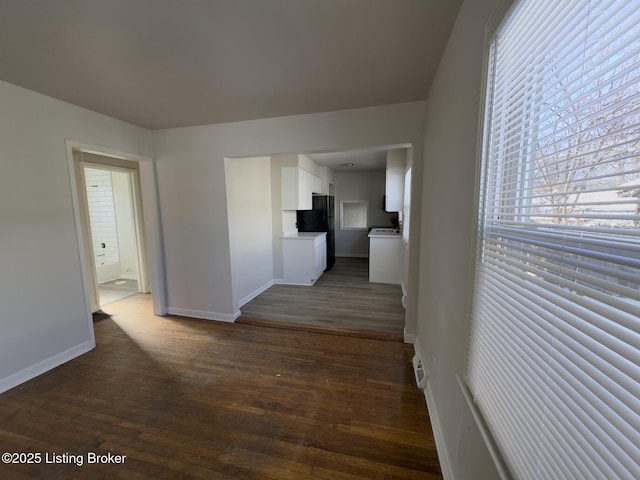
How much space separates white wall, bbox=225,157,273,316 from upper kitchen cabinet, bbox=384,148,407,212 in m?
2.32

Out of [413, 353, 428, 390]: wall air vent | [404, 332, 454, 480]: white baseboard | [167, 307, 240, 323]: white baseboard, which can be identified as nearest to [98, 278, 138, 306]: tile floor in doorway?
[167, 307, 240, 323]: white baseboard

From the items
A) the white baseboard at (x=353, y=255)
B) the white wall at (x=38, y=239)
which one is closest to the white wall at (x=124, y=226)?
the white wall at (x=38, y=239)

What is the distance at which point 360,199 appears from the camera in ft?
23.7

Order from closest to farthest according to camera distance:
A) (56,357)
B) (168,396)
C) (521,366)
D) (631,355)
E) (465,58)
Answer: (631,355), (521,366), (465,58), (168,396), (56,357)

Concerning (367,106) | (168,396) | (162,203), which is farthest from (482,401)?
(162,203)

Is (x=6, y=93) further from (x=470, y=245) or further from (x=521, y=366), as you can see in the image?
(x=521, y=366)

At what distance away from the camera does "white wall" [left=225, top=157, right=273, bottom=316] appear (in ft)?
11.1

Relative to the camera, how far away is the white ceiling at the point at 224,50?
134 cm

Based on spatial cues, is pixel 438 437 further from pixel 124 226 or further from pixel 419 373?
pixel 124 226

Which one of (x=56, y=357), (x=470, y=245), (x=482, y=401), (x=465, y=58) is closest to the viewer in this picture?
(x=482, y=401)

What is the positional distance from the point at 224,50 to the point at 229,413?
2564mm

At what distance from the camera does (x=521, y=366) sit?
0.73 metres

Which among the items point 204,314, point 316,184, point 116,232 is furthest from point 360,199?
point 116,232

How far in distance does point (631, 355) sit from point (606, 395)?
0.34 ft
